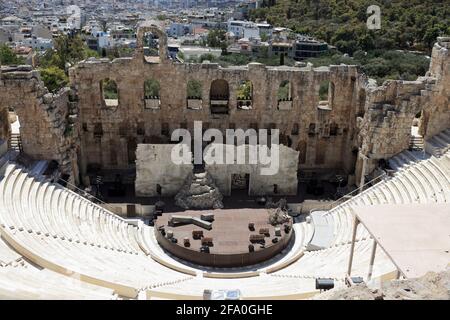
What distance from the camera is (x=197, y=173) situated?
2720 cm

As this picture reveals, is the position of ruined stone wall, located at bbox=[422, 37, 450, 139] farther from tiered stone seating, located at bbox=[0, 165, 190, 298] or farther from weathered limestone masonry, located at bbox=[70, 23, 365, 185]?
tiered stone seating, located at bbox=[0, 165, 190, 298]

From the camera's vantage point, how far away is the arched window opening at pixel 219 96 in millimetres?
30141

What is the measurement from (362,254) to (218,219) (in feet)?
26.8

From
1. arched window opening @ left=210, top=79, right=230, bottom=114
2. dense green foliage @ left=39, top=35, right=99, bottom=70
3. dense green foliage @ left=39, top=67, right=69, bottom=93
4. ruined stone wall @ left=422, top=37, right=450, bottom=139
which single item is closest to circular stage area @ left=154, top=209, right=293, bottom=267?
arched window opening @ left=210, top=79, right=230, bottom=114

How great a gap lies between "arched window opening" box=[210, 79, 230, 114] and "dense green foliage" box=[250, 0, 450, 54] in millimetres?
37540

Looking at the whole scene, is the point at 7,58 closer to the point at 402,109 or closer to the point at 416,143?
the point at 402,109

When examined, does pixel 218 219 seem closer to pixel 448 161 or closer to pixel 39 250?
pixel 39 250

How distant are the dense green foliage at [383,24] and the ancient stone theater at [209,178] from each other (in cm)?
3508

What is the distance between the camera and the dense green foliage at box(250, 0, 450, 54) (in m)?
63.0

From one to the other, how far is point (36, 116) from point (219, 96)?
11.8m

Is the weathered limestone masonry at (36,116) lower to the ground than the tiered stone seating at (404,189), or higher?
higher

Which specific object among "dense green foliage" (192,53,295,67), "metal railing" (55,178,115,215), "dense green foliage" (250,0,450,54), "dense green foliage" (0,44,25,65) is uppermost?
"dense green foliage" (250,0,450,54)

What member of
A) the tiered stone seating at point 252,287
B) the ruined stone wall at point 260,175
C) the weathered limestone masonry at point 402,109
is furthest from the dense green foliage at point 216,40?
the tiered stone seating at point 252,287

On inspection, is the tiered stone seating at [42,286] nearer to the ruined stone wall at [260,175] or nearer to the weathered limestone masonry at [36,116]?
the weathered limestone masonry at [36,116]
